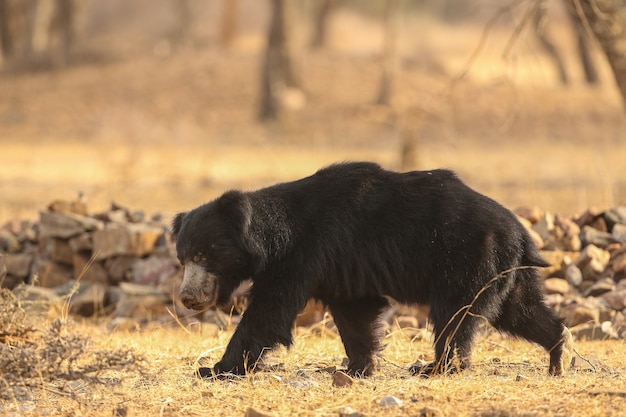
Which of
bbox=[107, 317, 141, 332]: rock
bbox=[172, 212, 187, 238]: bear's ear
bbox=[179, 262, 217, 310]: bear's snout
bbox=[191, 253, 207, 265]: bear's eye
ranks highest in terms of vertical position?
bbox=[172, 212, 187, 238]: bear's ear

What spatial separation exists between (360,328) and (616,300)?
2615 millimetres

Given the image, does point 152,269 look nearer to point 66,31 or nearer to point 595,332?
point 595,332

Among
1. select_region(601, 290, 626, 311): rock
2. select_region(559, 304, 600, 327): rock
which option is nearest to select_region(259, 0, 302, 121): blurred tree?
select_region(601, 290, 626, 311): rock

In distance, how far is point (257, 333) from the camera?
5.36 metres

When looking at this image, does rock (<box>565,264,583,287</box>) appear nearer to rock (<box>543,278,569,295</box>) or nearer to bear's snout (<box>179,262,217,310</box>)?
rock (<box>543,278,569,295</box>)

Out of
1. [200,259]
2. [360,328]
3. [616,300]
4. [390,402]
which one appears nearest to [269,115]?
[616,300]

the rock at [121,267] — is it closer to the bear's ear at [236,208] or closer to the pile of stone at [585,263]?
the pile of stone at [585,263]

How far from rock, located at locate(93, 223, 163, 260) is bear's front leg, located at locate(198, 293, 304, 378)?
3.70 meters

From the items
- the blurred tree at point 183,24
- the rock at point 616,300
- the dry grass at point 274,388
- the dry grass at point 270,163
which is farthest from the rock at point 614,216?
the blurred tree at point 183,24

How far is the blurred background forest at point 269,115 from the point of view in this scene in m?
16.1

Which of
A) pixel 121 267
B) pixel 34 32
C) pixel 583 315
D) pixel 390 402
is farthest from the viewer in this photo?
pixel 34 32

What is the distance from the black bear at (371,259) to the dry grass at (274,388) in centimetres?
24

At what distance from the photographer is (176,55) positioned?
103ft

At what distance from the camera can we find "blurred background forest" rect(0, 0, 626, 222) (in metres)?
16.1
